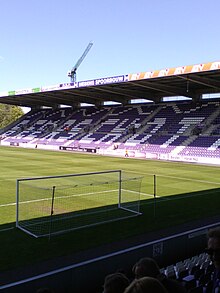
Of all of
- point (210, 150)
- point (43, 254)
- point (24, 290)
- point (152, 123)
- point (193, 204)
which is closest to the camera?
point (24, 290)

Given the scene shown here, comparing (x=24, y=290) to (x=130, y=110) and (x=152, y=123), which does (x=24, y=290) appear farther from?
(x=130, y=110)

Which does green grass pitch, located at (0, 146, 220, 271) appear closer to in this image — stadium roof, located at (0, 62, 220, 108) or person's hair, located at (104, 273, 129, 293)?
person's hair, located at (104, 273, 129, 293)

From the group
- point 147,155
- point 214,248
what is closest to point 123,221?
point 214,248

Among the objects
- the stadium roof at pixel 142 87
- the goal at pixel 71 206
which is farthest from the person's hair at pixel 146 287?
the stadium roof at pixel 142 87

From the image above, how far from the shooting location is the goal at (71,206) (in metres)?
11.1

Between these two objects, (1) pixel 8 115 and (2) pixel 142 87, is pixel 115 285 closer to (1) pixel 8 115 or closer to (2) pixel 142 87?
(2) pixel 142 87

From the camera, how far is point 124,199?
1513 centimetres

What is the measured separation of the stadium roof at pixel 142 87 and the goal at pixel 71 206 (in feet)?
58.9

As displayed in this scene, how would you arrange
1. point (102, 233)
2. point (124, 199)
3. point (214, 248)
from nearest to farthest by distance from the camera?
1. point (214, 248)
2. point (102, 233)
3. point (124, 199)

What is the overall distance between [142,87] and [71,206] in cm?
3098

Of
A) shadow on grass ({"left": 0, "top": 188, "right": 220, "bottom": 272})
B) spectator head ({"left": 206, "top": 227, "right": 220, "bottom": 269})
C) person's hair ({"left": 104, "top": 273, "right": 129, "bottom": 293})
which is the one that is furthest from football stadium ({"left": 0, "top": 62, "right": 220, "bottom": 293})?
person's hair ({"left": 104, "top": 273, "right": 129, "bottom": 293})

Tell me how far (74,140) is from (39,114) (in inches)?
784

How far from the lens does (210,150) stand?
120 ft

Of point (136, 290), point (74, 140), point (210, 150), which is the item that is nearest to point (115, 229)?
point (136, 290)
